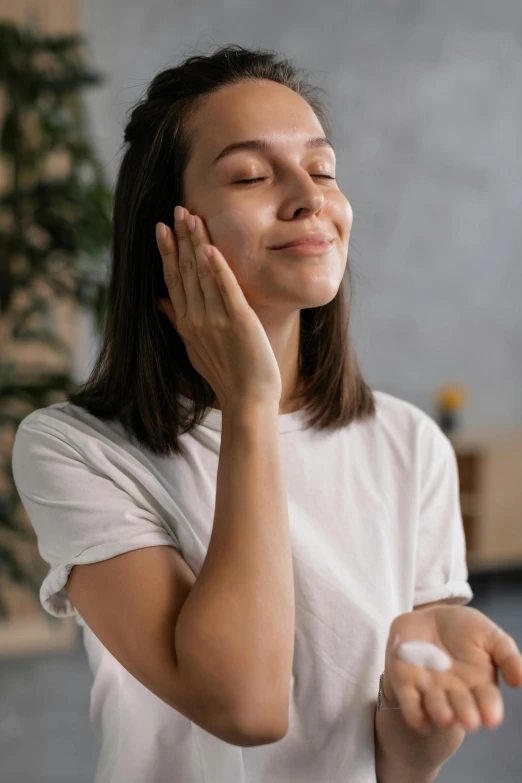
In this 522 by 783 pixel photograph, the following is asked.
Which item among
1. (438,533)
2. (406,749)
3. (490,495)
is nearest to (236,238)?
(438,533)

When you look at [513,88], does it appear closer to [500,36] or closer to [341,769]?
[500,36]

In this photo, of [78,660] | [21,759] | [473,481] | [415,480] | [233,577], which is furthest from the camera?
[473,481]

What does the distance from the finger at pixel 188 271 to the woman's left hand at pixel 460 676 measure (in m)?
0.43

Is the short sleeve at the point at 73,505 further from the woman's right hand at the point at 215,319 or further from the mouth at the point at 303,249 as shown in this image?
the mouth at the point at 303,249

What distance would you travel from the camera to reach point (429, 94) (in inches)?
167

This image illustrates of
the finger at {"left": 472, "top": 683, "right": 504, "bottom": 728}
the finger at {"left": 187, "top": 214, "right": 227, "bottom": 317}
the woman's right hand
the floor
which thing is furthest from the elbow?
the floor

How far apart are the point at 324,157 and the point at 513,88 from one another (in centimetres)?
365

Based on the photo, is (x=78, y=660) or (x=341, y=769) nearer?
(x=341, y=769)

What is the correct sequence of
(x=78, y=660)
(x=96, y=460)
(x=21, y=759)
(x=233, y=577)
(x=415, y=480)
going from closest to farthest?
(x=233, y=577) < (x=96, y=460) < (x=415, y=480) < (x=21, y=759) < (x=78, y=660)

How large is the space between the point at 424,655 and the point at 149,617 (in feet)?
0.91

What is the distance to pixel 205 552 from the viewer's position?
1101mm

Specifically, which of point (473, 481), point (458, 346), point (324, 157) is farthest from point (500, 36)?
point (324, 157)

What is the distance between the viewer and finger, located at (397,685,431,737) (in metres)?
0.82

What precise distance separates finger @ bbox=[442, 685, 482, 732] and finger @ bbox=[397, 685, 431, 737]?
3 cm
